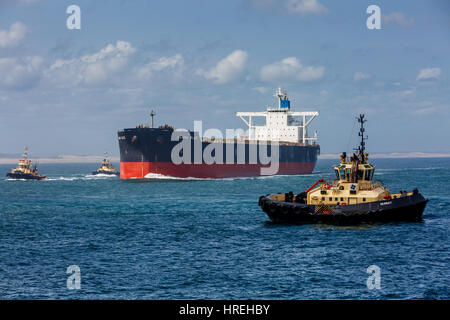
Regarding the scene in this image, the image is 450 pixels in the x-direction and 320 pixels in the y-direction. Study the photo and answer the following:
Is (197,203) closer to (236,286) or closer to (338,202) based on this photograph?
(338,202)

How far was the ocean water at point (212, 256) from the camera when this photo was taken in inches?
832

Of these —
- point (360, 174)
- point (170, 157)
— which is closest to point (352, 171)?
point (360, 174)

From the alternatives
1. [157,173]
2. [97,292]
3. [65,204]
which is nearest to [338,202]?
[97,292]

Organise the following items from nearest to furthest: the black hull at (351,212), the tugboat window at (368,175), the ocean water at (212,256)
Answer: the ocean water at (212,256) < the black hull at (351,212) < the tugboat window at (368,175)

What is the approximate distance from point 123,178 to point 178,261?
61620 mm

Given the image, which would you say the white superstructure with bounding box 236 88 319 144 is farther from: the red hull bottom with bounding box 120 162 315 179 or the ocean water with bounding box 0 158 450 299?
the ocean water with bounding box 0 158 450 299

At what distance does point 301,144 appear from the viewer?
113m

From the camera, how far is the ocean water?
69.3 ft

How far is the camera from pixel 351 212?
35.5m

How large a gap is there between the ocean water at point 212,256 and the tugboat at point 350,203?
0.81 meters
